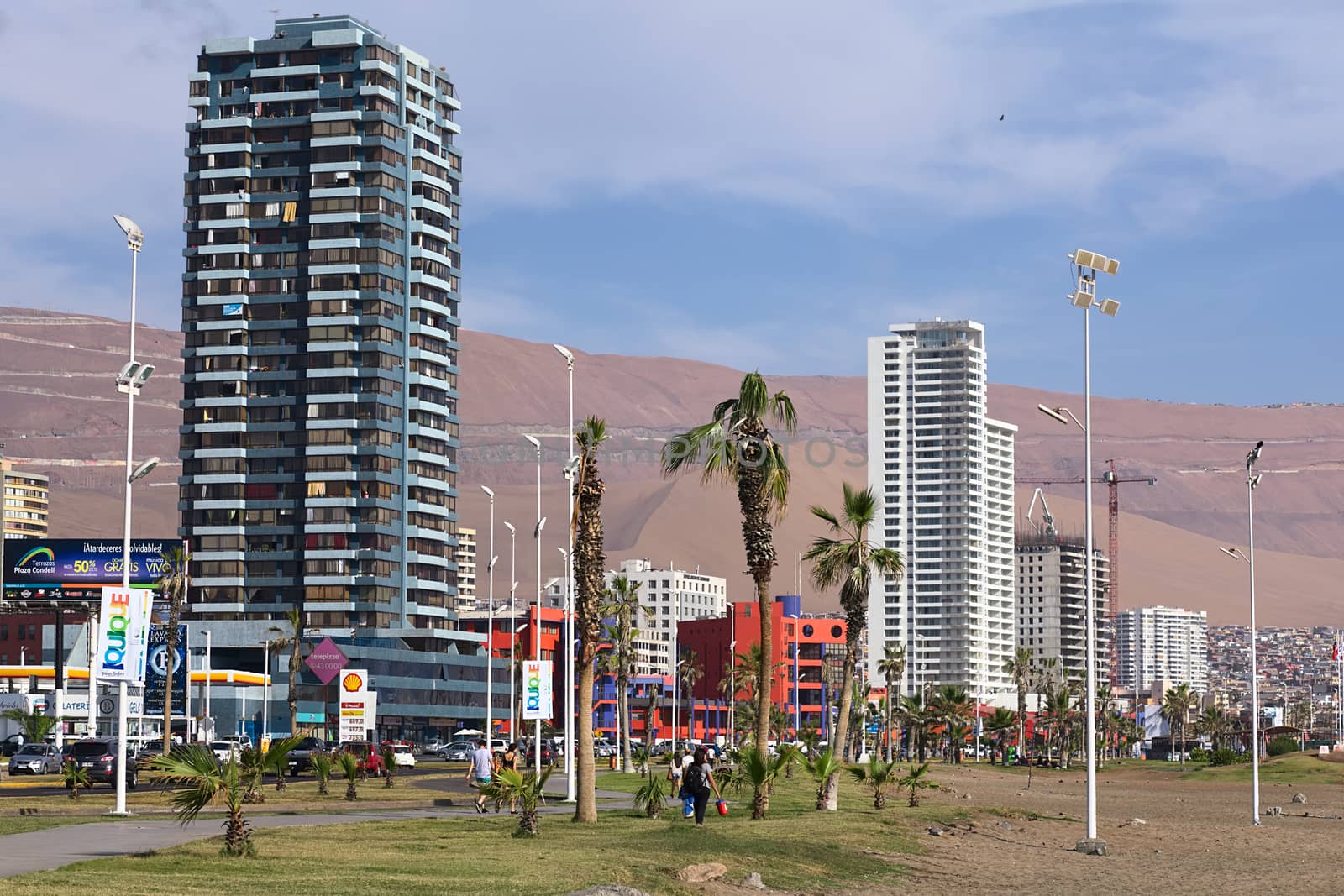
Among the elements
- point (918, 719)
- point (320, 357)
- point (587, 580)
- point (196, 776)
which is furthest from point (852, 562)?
point (320, 357)

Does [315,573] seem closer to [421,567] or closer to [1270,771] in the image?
[421,567]

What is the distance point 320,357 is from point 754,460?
142553 mm

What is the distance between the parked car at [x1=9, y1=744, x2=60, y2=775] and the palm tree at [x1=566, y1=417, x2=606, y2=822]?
4793 centimetres

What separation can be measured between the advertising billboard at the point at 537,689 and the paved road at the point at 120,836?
23.7 feet

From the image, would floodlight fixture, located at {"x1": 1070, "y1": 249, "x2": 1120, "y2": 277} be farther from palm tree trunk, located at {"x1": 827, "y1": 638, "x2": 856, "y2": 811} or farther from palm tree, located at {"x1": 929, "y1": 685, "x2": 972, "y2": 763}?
palm tree, located at {"x1": 929, "y1": 685, "x2": 972, "y2": 763}

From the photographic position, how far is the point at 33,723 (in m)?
115

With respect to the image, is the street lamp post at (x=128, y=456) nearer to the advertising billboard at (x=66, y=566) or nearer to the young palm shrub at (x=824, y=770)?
the young palm shrub at (x=824, y=770)

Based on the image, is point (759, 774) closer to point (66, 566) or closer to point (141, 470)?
Answer: point (141, 470)

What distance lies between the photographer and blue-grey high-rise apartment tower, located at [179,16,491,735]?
594 feet

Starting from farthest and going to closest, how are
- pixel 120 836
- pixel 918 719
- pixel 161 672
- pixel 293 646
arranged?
pixel 918 719, pixel 293 646, pixel 161 672, pixel 120 836

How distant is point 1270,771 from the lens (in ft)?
410

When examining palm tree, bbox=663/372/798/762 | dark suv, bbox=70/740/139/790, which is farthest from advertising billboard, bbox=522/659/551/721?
dark suv, bbox=70/740/139/790

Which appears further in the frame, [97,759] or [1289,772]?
[1289,772]

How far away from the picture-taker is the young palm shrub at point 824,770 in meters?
50.2
